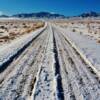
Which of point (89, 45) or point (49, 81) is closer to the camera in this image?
point (49, 81)

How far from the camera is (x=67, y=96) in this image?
7508mm

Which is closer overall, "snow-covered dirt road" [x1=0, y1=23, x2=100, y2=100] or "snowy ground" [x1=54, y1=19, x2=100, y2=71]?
"snow-covered dirt road" [x1=0, y1=23, x2=100, y2=100]

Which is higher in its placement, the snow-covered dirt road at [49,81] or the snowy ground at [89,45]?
the snow-covered dirt road at [49,81]

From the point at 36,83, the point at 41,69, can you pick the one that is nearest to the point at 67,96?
the point at 36,83

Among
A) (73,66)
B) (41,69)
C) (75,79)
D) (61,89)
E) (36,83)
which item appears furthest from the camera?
(73,66)

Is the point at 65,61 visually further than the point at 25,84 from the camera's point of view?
Yes

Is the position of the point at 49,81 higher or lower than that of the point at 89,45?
higher

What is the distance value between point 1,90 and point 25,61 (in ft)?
17.4

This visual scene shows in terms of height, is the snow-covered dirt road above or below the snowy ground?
above

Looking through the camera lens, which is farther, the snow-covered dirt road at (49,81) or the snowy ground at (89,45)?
the snowy ground at (89,45)

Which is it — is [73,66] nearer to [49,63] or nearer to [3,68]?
[49,63]

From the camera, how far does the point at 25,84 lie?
8672 mm

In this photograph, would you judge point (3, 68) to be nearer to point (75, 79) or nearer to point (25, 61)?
point (25, 61)

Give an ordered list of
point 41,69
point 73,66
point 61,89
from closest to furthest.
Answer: point 61,89
point 41,69
point 73,66
